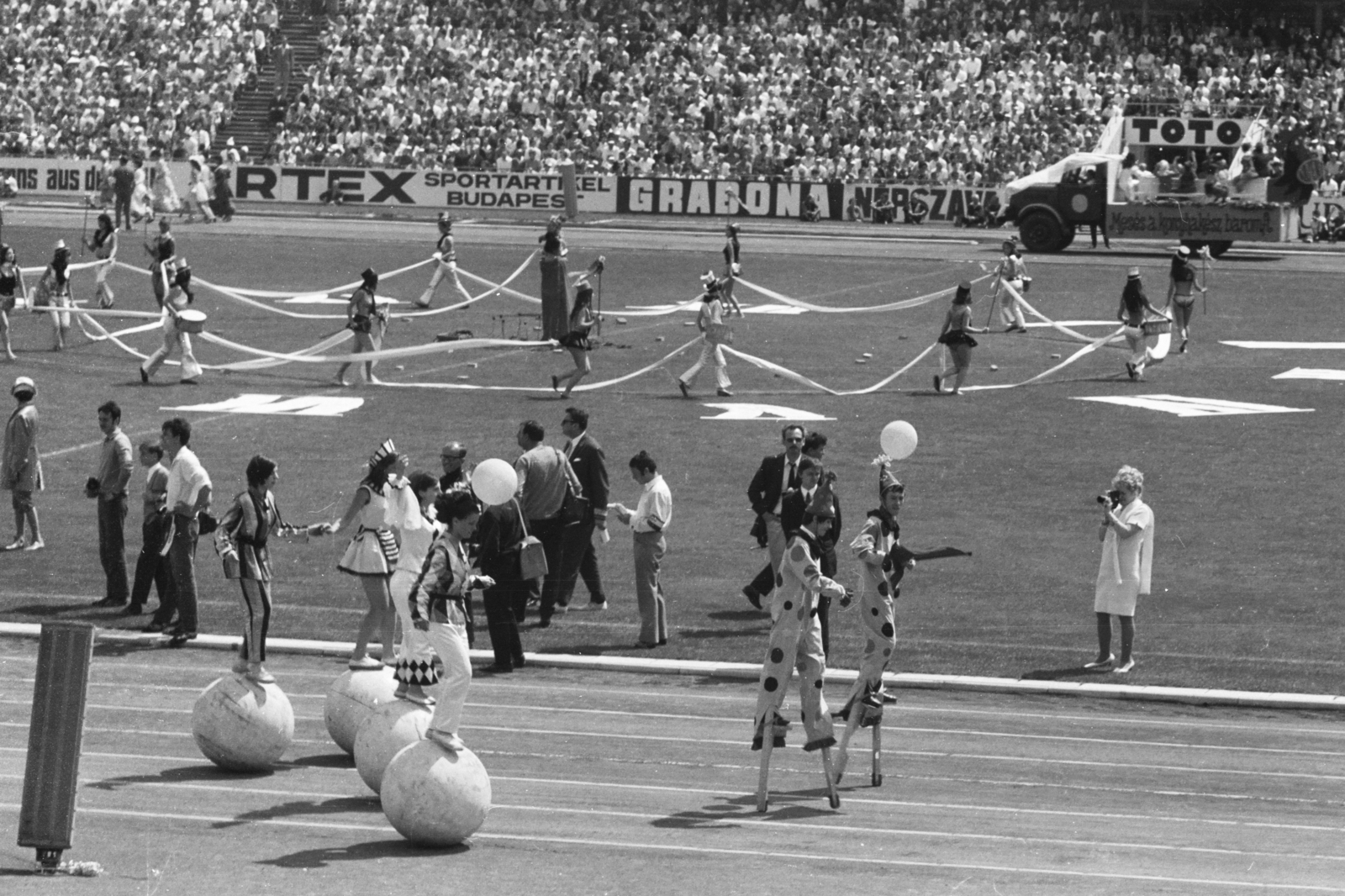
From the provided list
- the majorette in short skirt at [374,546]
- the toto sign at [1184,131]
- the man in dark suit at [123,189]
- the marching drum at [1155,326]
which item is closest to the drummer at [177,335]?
the marching drum at [1155,326]

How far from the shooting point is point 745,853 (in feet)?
38.0

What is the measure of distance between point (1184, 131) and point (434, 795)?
4123 cm

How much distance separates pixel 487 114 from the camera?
62.6 meters

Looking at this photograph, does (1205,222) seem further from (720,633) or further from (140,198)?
(720,633)

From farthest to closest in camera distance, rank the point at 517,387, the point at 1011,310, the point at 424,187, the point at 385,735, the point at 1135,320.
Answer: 1. the point at 424,187
2. the point at 1011,310
3. the point at 1135,320
4. the point at 517,387
5. the point at 385,735

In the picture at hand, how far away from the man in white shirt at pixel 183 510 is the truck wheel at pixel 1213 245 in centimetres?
3459

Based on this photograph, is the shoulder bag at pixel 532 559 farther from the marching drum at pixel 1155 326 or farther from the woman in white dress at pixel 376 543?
the marching drum at pixel 1155 326

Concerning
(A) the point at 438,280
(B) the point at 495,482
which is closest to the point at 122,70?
(A) the point at 438,280

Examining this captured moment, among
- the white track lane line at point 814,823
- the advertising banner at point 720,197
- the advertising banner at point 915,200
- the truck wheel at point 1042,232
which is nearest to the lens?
the white track lane line at point 814,823

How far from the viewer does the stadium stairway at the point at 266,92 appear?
6512 centimetres

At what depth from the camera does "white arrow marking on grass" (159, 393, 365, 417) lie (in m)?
29.1

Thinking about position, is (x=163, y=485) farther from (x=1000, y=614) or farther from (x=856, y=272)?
(x=856, y=272)

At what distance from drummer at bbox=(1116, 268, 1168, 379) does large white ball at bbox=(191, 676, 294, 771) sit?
20.8 m

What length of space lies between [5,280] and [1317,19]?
4173cm
